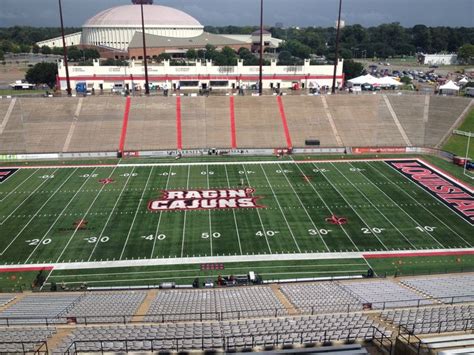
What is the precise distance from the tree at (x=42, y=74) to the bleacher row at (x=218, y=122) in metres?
27.0

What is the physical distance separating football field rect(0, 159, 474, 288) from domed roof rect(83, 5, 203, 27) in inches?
4190

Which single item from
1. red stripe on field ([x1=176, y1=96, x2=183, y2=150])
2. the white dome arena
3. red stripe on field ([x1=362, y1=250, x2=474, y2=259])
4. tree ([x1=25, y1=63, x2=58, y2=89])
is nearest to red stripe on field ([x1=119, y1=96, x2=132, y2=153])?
red stripe on field ([x1=176, y1=96, x2=183, y2=150])

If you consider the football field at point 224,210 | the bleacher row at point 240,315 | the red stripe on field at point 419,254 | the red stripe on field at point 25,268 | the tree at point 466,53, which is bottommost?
the red stripe on field at point 25,268

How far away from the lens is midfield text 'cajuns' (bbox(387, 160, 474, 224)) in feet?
107

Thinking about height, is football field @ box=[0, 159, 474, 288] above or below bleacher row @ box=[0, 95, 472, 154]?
below

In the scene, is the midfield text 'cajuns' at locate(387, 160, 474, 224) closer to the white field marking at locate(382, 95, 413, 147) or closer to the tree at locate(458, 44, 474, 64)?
the white field marking at locate(382, 95, 413, 147)

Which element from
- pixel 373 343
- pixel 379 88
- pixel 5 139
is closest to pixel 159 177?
pixel 5 139

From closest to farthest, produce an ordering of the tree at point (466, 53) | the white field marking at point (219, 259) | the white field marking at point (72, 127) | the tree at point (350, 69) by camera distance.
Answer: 1. the white field marking at point (219, 259)
2. the white field marking at point (72, 127)
3. the tree at point (350, 69)
4. the tree at point (466, 53)

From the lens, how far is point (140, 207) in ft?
109

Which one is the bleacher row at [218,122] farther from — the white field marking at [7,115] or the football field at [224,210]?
the football field at [224,210]

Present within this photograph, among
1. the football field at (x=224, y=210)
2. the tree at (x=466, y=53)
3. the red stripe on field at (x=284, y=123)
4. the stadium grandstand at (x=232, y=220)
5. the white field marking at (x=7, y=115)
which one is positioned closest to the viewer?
the stadium grandstand at (x=232, y=220)

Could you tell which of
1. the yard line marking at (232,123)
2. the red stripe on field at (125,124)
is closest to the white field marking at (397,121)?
the yard line marking at (232,123)

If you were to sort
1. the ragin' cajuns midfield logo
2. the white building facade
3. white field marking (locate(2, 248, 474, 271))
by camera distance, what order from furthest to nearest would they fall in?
the white building facade
the ragin' cajuns midfield logo
white field marking (locate(2, 248, 474, 271))

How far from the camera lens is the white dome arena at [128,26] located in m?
135
